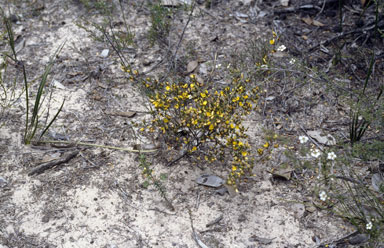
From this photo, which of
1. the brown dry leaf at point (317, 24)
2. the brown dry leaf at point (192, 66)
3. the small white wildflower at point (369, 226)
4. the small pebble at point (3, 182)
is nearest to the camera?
the small white wildflower at point (369, 226)

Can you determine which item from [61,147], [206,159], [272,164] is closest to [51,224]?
[61,147]

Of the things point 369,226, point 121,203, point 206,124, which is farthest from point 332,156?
point 121,203

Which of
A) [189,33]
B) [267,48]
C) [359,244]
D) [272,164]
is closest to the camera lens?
[359,244]

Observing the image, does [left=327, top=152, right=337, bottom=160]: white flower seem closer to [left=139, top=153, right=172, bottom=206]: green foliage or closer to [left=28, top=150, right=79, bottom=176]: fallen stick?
[left=139, top=153, right=172, bottom=206]: green foliage

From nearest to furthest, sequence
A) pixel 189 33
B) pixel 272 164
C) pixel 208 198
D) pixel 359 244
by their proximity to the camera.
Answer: pixel 359 244
pixel 208 198
pixel 272 164
pixel 189 33

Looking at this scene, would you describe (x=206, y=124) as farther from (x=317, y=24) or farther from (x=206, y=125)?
(x=317, y=24)

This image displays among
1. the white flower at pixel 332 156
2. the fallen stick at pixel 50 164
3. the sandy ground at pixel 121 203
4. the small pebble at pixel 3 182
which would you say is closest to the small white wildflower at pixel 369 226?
the sandy ground at pixel 121 203

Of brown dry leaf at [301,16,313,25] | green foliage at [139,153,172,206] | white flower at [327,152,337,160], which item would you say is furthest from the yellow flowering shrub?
brown dry leaf at [301,16,313,25]

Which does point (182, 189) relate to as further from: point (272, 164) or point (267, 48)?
point (267, 48)

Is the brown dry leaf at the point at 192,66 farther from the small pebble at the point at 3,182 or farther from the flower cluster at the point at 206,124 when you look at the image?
the small pebble at the point at 3,182
